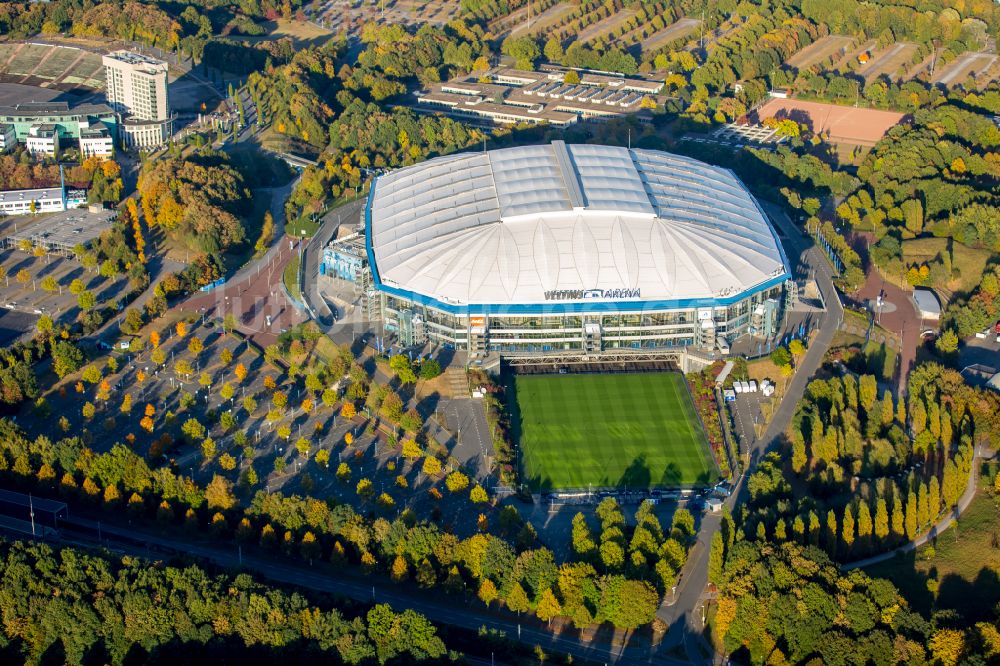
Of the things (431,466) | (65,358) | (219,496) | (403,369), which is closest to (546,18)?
(403,369)

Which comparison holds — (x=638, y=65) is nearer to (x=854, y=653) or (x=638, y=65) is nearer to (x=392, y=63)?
(x=392, y=63)

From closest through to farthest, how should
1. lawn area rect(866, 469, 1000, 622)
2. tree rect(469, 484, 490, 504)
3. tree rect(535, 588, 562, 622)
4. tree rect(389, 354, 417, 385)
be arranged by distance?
tree rect(535, 588, 562, 622), lawn area rect(866, 469, 1000, 622), tree rect(469, 484, 490, 504), tree rect(389, 354, 417, 385)

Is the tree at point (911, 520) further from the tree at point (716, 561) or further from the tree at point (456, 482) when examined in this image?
the tree at point (456, 482)

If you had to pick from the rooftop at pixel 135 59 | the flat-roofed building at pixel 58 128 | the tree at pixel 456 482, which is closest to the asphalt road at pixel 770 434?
the tree at pixel 456 482

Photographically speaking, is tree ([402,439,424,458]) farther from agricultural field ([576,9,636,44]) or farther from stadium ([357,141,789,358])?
agricultural field ([576,9,636,44])

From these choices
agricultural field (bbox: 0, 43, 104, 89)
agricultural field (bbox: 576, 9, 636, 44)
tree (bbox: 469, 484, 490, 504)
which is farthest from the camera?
agricultural field (bbox: 576, 9, 636, 44)

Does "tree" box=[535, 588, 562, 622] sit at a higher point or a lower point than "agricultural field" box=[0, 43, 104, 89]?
lower

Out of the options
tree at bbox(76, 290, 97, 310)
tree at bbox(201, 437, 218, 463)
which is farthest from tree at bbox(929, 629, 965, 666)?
tree at bbox(76, 290, 97, 310)
